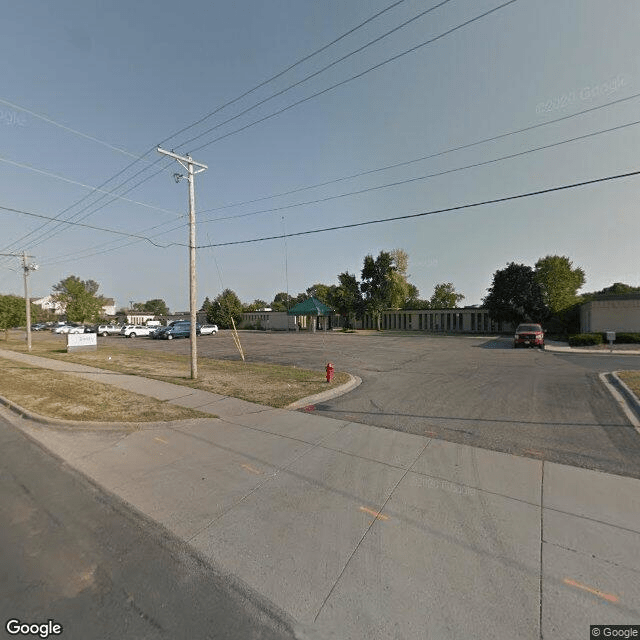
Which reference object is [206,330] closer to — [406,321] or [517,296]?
[406,321]

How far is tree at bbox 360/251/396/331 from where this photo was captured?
1732 inches

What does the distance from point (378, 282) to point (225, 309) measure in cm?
2350

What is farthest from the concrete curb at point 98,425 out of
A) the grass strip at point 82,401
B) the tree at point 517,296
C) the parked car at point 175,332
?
the tree at point 517,296

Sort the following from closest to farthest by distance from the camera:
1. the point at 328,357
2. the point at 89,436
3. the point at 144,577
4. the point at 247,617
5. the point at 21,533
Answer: the point at 247,617 < the point at 144,577 < the point at 21,533 < the point at 89,436 < the point at 328,357

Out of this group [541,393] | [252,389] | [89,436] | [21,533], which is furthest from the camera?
[252,389]

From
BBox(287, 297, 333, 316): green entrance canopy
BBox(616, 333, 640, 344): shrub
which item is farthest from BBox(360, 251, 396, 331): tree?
BBox(616, 333, 640, 344): shrub

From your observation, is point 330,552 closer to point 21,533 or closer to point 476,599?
point 476,599

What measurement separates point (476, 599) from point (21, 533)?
14.3 ft

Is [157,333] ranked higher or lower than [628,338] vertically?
higher

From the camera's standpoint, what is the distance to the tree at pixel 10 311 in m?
30.2

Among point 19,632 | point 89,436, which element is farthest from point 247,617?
point 89,436

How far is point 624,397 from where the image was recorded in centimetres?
832

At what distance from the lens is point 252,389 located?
31.6 ft

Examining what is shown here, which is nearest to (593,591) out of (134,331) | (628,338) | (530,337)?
(530,337)
